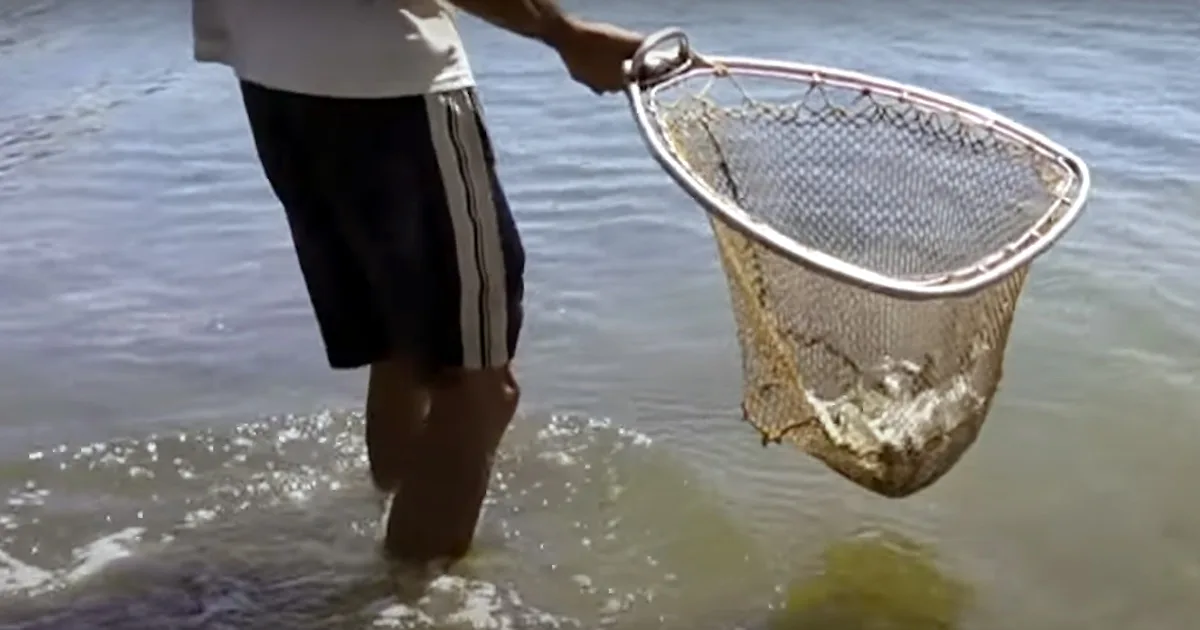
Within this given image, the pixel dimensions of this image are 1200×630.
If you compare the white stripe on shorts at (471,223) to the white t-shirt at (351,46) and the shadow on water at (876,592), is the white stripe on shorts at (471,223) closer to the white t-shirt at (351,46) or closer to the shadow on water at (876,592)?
the white t-shirt at (351,46)

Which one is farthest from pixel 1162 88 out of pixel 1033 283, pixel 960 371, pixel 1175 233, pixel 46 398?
pixel 46 398

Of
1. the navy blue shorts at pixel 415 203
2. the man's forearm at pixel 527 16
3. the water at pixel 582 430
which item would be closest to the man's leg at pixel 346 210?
the navy blue shorts at pixel 415 203

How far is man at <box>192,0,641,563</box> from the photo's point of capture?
88.1 inches

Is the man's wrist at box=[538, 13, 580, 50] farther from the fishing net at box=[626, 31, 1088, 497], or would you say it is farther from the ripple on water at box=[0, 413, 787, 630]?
the ripple on water at box=[0, 413, 787, 630]

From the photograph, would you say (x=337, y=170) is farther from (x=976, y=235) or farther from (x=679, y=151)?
(x=976, y=235)

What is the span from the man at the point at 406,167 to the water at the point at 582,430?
401mm

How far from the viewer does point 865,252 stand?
9.30 ft

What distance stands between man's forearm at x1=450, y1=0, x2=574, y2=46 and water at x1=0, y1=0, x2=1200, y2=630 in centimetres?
87

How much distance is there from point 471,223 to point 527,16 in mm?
280

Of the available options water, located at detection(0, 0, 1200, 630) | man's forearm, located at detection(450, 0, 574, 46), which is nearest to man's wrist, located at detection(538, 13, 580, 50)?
man's forearm, located at detection(450, 0, 574, 46)

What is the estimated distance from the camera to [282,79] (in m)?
2.27

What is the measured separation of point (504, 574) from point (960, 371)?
76 centimetres

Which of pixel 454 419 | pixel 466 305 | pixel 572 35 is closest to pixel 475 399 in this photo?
pixel 454 419

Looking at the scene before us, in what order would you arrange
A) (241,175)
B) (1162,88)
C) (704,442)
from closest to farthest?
(704,442)
(241,175)
(1162,88)
